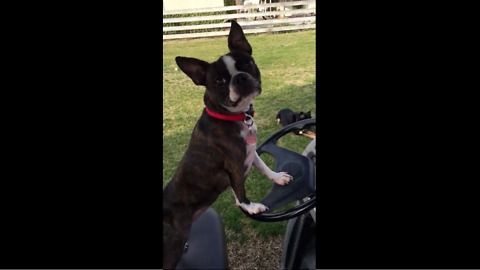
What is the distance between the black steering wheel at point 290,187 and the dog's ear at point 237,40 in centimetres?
33

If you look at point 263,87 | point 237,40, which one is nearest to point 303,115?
point 263,87

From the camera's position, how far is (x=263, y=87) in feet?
2.44

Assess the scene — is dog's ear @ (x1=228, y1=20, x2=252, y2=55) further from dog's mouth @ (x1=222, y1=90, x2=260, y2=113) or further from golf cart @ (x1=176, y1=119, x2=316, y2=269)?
golf cart @ (x1=176, y1=119, x2=316, y2=269)

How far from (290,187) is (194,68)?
38 centimetres

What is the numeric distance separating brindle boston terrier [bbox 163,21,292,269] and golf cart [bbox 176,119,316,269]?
8cm

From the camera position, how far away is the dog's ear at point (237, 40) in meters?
0.64

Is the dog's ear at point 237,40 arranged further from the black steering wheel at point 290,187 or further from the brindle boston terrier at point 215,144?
the black steering wheel at point 290,187

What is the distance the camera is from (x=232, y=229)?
1177 millimetres

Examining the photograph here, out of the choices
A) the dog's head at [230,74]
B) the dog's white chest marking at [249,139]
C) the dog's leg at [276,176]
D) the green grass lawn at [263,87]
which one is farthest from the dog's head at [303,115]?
the dog's head at [230,74]

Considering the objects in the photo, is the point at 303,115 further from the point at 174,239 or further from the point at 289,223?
the point at 174,239
